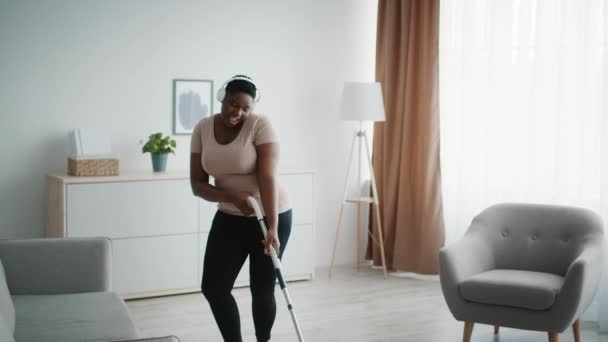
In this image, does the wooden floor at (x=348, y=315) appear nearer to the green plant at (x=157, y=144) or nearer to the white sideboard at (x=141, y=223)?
the white sideboard at (x=141, y=223)

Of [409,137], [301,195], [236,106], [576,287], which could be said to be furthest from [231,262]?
[409,137]

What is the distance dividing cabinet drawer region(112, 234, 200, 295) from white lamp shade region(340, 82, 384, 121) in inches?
55.9

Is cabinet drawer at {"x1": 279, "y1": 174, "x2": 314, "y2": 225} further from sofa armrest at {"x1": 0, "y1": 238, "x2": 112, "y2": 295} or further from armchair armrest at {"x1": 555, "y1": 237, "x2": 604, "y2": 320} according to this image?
armchair armrest at {"x1": 555, "y1": 237, "x2": 604, "y2": 320}

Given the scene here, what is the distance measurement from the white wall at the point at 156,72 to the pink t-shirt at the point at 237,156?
2.02 m

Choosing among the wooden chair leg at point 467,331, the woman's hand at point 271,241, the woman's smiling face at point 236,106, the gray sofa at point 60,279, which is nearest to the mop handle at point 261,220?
the woman's hand at point 271,241

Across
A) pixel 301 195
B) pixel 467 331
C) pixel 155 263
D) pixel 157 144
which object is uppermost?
pixel 157 144

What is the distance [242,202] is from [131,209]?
1825mm

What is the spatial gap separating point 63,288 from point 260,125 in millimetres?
1198

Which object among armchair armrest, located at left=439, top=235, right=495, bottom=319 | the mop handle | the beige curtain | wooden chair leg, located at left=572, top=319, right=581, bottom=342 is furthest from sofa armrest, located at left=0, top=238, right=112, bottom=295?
the beige curtain

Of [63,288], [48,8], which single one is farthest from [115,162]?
[63,288]

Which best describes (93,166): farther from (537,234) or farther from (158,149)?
(537,234)

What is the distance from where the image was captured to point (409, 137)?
18.0ft

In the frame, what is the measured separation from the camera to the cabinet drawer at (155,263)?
4.67 meters

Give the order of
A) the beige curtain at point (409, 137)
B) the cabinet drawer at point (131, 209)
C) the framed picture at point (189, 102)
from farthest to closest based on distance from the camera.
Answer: the beige curtain at point (409, 137)
the framed picture at point (189, 102)
the cabinet drawer at point (131, 209)
